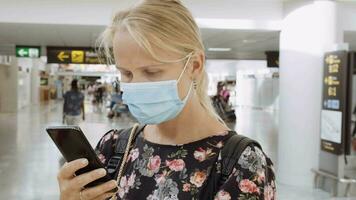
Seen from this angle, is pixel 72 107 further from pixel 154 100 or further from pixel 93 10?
pixel 154 100

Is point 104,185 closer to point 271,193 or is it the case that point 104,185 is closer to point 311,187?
point 271,193

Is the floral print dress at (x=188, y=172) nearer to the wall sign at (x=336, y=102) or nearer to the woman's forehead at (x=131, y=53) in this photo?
the woman's forehead at (x=131, y=53)

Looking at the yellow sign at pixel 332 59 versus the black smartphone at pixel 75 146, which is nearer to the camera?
the black smartphone at pixel 75 146

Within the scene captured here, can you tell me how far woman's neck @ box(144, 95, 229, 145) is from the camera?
1.36 meters

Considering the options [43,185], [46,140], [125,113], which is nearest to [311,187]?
[43,185]

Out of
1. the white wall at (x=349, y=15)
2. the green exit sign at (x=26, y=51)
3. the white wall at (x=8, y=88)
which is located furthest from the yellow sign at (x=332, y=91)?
the white wall at (x=8, y=88)

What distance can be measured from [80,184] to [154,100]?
358 mm

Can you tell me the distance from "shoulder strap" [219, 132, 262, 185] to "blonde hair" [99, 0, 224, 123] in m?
0.30

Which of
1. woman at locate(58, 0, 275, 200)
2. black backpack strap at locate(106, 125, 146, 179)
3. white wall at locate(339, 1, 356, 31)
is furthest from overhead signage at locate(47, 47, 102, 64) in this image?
woman at locate(58, 0, 275, 200)

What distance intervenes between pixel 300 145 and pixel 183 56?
254 inches

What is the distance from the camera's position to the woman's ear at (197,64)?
1372 mm

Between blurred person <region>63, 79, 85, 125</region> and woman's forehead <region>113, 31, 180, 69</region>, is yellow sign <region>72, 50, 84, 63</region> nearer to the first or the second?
blurred person <region>63, 79, 85, 125</region>

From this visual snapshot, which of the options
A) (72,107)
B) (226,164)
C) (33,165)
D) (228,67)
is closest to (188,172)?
(226,164)

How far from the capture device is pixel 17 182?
7191mm
